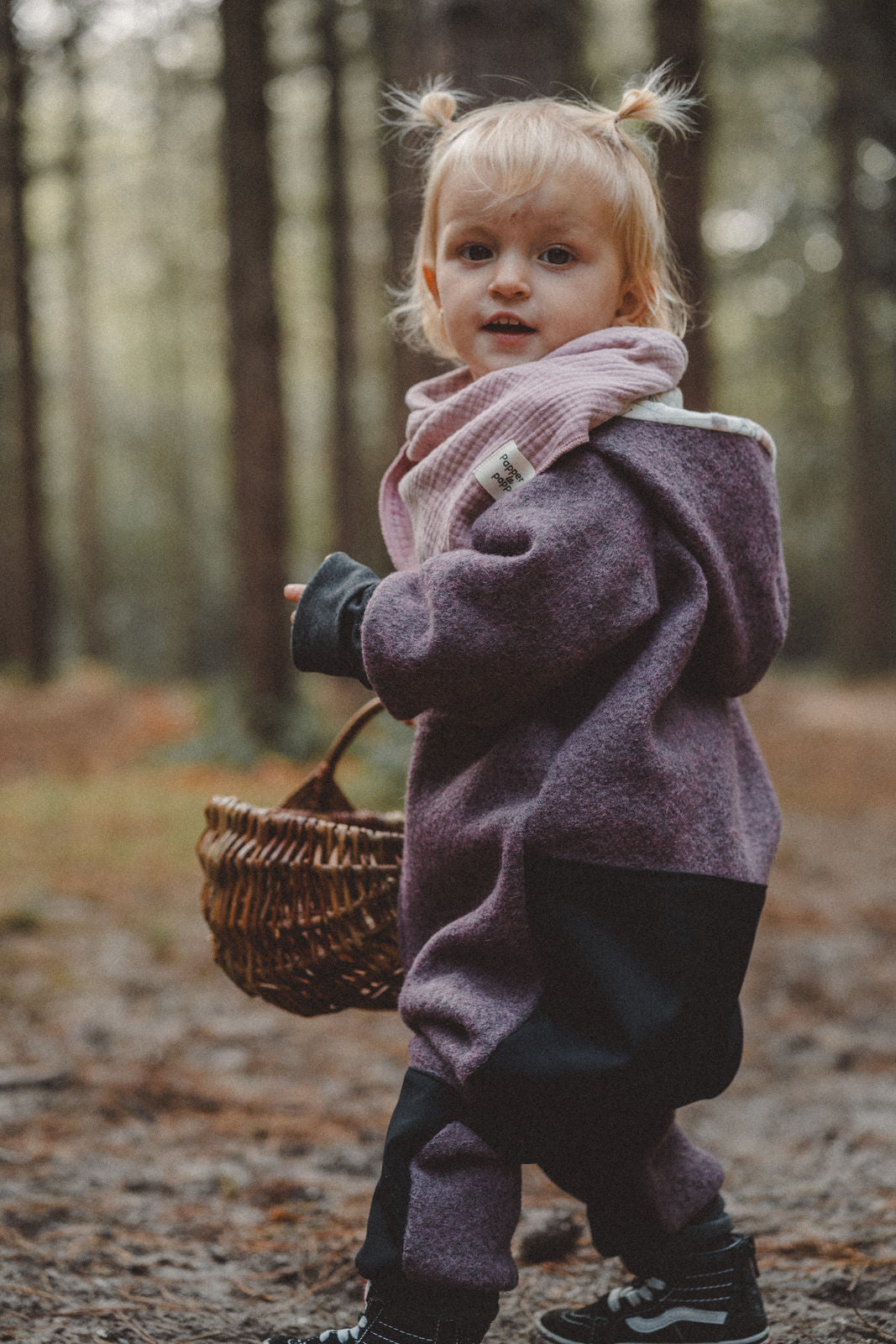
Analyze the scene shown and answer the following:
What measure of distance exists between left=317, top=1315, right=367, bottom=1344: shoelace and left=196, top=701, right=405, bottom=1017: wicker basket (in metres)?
0.53

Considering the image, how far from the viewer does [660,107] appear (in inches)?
83.4

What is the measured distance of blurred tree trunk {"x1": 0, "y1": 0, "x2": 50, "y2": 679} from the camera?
1363 cm

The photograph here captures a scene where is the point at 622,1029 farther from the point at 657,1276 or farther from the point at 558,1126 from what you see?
the point at 657,1276

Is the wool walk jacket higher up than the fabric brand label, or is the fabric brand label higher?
the fabric brand label

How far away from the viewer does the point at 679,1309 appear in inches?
85.4

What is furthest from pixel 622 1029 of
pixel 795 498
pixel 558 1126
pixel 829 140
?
pixel 795 498

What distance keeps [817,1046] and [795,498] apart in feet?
63.3

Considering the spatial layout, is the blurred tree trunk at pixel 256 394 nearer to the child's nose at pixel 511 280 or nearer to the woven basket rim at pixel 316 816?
the woven basket rim at pixel 316 816

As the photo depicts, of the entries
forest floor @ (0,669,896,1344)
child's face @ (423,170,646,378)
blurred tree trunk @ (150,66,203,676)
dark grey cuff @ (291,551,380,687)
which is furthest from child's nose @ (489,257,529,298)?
blurred tree trunk @ (150,66,203,676)

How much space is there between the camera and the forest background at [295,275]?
9602mm

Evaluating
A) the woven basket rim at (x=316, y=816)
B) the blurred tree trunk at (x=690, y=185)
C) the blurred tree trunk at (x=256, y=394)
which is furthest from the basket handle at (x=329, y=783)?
the blurred tree trunk at (x=256, y=394)

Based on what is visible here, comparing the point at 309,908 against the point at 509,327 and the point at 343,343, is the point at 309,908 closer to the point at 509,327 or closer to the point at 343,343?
the point at 509,327

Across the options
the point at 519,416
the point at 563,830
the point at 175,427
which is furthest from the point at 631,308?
the point at 175,427

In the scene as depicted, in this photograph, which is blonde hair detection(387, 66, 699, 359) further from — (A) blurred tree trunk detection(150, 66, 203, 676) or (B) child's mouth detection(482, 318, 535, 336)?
(A) blurred tree trunk detection(150, 66, 203, 676)
